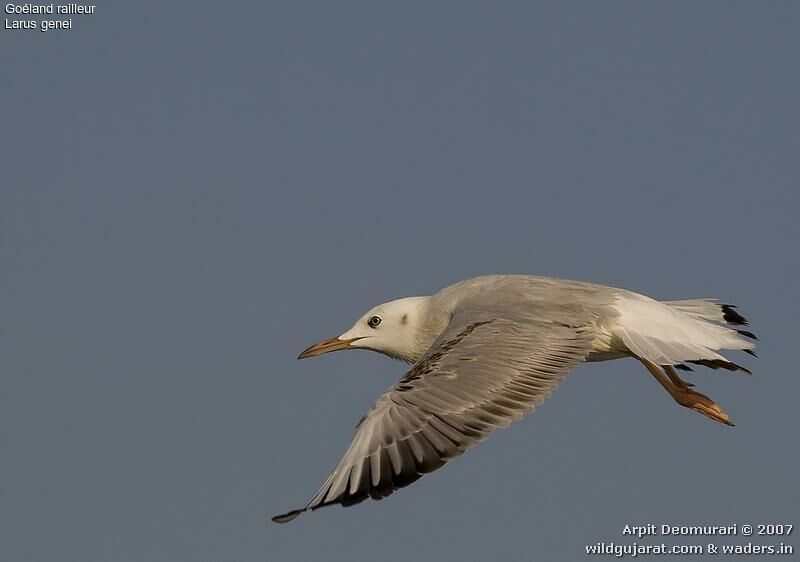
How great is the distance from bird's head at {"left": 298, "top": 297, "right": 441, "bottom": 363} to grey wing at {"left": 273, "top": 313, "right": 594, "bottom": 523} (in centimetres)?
171

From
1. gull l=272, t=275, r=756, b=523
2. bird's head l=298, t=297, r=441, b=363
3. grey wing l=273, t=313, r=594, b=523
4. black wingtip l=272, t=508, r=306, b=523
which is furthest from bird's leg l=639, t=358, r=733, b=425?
black wingtip l=272, t=508, r=306, b=523

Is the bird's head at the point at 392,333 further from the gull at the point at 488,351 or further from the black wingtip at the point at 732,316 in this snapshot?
the black wingtip at the point at 732,316

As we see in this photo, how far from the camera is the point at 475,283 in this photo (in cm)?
1334

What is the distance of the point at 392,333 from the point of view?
14055mm

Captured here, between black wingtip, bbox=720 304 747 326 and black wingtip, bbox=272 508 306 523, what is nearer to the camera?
black wingtip, bbox=272 508 306 523

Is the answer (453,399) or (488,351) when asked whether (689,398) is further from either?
(453,399)

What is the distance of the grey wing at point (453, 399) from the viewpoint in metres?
9.95

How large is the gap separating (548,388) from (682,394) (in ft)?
7.00

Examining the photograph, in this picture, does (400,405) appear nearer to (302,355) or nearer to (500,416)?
(500,416)

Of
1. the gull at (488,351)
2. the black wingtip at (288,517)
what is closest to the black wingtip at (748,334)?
the gull at (488,351)

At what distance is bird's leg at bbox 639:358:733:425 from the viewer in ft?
41.1

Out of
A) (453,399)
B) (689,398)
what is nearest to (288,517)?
(453,399)

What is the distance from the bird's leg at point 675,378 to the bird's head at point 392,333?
2.02 meters

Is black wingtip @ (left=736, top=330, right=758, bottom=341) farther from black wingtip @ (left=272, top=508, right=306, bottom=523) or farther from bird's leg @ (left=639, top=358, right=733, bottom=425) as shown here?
black wingtip @ (left=272, top=508, right=306, bottom=523)
